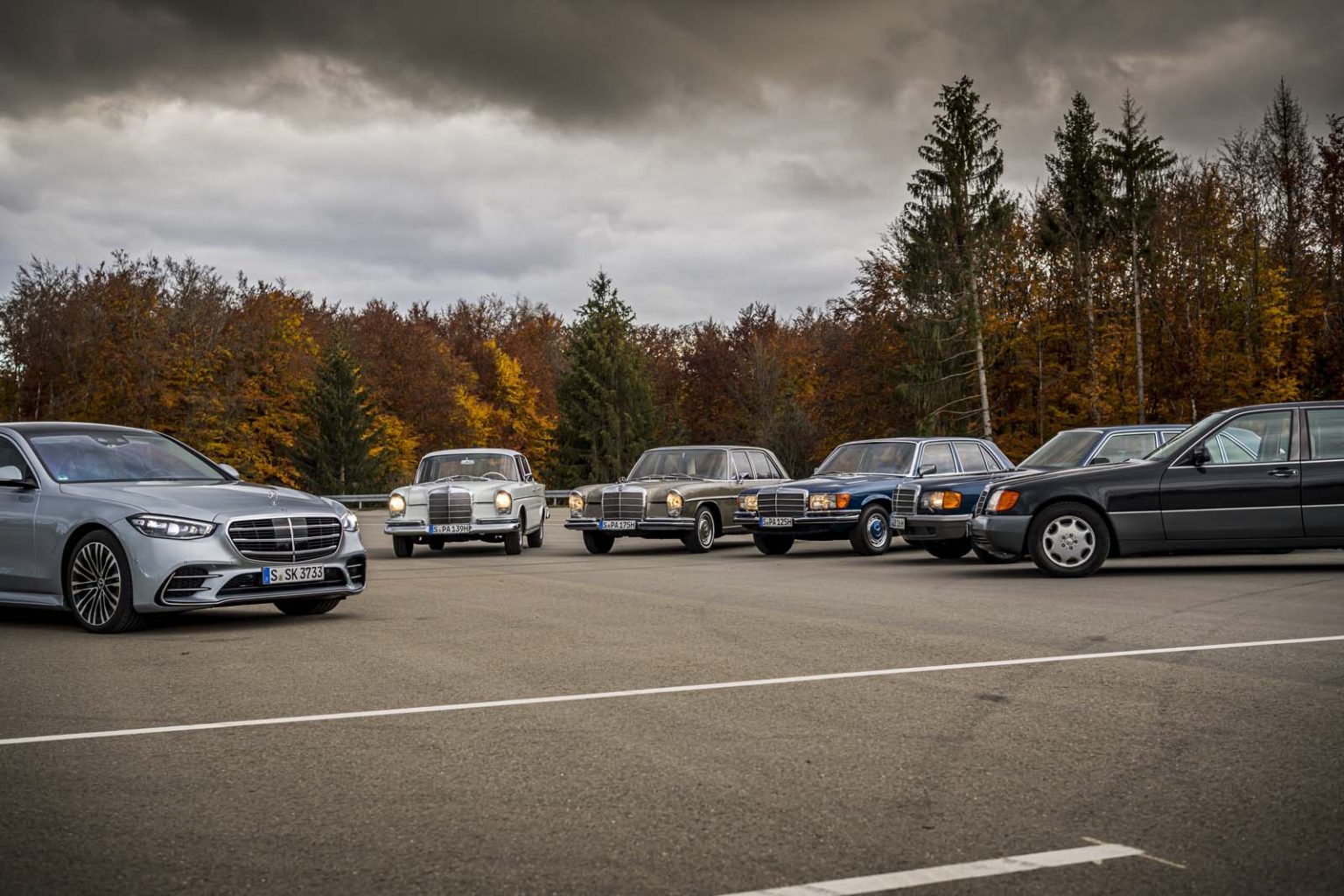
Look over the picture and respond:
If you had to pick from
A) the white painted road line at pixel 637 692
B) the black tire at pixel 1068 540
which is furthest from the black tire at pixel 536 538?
the white painted road line at pixel 637 692

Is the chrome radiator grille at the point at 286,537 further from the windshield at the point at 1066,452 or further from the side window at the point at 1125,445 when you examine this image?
the side window at the point at 1125,445

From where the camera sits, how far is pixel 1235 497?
47.2 ft

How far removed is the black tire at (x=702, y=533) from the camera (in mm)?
21844

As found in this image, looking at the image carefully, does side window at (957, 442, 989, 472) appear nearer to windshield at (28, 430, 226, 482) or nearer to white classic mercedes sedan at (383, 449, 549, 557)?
white classic mercedes sedan at (383, 449, 549, 557)

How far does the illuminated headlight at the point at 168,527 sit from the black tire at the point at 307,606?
1.53 meters

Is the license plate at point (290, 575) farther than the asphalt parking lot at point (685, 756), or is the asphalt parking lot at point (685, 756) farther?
the license plate at point (290, 575)

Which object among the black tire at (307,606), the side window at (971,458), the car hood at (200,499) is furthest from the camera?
the side window at (971,458)

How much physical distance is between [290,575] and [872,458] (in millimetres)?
11806

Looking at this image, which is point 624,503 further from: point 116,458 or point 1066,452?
point 116,458

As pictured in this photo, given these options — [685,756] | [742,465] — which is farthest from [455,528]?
[685,756]

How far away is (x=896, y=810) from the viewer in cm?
469

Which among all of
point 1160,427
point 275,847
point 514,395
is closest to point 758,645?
point 275,847

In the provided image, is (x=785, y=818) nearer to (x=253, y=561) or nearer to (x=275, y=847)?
(x=275, y=847)

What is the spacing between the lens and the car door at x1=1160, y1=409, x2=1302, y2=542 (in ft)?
47.0
